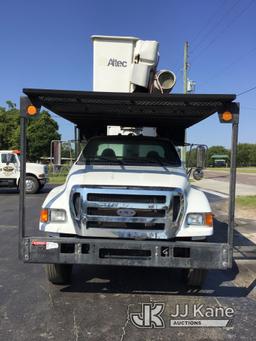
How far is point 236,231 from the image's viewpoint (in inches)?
397

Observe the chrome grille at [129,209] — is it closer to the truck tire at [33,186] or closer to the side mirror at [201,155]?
the side mirror at [201,155]

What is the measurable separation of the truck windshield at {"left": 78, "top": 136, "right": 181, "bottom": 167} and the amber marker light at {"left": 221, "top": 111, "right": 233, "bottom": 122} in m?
1.51

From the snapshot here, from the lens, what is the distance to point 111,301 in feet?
16.6

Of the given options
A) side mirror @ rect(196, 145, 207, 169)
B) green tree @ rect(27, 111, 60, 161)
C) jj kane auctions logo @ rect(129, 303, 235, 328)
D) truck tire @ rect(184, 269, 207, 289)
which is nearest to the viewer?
jj kane auctions logo @ rect(129, 303, 235, 328)

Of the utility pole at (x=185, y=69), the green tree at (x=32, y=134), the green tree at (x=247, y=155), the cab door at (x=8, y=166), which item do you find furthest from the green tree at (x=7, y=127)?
the green tree at (x=247, y=155)

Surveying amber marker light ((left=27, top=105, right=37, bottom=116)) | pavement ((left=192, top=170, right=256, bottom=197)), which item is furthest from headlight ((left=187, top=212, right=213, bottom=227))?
pavement ((left=192, top=170, right=256, bottom=197))

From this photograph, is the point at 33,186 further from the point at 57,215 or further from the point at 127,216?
the point at 127,216

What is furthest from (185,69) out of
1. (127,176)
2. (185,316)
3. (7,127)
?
(185,316)

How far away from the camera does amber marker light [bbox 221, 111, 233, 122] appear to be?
4.87 metres

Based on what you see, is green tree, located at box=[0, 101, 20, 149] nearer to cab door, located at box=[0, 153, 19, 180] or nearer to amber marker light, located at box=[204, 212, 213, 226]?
cab door, located at box=[0, 153, 19, 180]

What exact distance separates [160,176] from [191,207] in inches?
24.5

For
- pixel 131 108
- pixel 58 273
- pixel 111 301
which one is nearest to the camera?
pixel 111 301

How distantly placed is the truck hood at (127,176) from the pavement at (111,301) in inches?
54.8

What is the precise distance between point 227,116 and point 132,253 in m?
1.90
